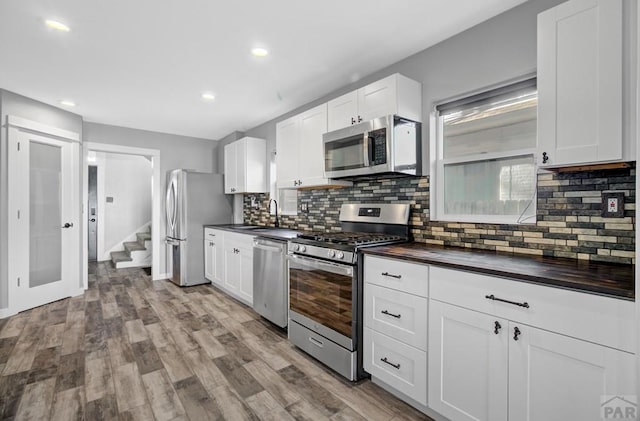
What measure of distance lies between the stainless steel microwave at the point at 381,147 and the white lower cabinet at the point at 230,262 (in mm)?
1575

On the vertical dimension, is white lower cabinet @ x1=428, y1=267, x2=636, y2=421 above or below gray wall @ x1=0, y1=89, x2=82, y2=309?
below

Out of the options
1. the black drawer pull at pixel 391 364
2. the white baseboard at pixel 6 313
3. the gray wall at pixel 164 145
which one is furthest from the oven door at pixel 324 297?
the gray wall at pixel 164 145

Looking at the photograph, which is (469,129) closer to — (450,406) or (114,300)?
(450,406)

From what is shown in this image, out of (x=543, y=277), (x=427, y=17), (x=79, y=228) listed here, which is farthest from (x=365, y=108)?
(x=79, y=228)

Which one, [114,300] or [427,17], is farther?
[114,300]

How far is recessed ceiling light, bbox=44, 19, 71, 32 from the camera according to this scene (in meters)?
2.11

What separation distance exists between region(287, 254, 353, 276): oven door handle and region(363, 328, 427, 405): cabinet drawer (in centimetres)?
41

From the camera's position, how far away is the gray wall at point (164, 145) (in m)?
4.72

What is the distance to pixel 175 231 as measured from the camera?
4.84m

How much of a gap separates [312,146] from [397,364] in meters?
2.11

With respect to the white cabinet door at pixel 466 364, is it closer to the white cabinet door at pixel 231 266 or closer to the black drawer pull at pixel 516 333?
the black drawer pull at pixel 516 333

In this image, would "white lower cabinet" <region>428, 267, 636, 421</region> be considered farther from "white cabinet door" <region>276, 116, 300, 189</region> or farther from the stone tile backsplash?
"white cabinet door" <region>276, 116, 300, 189</region>

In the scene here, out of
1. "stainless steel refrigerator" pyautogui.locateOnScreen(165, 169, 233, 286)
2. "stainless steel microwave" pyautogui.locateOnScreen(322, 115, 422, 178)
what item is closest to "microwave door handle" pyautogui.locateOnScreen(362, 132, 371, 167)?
"stainless steel microwave" pyautogui.locateOnScreen(322, 115, 422, 178)

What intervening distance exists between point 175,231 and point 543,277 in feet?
15.6
